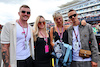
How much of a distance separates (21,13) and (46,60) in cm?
144

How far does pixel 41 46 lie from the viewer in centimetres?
237

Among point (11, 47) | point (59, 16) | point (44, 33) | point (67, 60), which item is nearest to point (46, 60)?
point (67, 60)

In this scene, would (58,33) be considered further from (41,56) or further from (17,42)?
(17,42)

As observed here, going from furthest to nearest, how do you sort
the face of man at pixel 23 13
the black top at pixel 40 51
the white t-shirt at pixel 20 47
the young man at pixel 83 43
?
the black top at pixel 40 51, the young man at pixel 83 43, the face of man at pixel 23 13, the white t-shirt at pixel 20 47

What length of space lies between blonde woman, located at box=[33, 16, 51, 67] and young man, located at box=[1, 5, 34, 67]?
1.02ft

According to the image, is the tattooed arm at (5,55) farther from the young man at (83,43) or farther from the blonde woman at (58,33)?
the young man at (83,43)

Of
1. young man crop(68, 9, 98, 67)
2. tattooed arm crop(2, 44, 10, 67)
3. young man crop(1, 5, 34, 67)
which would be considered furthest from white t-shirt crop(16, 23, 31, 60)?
young man crop(68, 9, 98, 67)

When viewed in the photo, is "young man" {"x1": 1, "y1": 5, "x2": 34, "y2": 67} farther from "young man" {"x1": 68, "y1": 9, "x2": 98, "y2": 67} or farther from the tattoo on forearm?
"young man" {"x1": 68, "y1": 9, "x2": 98, "y2": 67}

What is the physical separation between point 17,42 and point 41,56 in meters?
0.77

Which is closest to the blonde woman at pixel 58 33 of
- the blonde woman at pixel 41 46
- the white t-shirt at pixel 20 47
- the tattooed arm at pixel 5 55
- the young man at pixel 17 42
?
the blonde woman at pixel 41 46

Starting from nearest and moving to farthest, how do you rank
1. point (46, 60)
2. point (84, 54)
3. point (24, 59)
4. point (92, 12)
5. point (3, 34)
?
point (3, 34), point (24, 59), point (84, 54), point (46, 60), point (92, 12)

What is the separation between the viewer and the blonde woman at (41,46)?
2.29 m

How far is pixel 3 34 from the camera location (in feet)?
5.83

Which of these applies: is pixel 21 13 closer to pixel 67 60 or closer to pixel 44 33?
pixel 44 33
